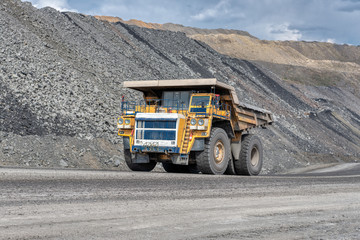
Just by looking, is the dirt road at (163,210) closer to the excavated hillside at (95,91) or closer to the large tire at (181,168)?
the large tire at (181,168)

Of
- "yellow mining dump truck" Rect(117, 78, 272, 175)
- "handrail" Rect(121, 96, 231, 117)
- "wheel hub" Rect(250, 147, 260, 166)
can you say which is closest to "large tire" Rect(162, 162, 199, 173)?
"yellow mining dump truck" Rect(117, 78, 272, 175)

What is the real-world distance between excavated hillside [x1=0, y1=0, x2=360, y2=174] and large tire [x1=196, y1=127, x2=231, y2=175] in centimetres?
460

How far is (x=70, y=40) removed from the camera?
27.5m

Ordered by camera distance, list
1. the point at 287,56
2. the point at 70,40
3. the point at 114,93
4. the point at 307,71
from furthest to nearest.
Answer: the point at 287,56, the point at 307,71, the point at 70,40, the point at 114,93

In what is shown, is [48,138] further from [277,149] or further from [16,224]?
[277,149]

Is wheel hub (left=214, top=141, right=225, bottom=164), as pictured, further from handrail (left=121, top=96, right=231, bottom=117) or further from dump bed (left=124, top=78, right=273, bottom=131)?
dump bed (left=124, top=78, right=273, bottom=131)

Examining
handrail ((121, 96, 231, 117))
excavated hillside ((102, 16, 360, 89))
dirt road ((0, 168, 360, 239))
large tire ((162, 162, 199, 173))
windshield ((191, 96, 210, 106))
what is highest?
excavated hillside ((102, 16, 360, 89))

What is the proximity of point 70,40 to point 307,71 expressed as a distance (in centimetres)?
5428

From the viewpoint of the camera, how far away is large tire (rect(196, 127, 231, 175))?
12.5m

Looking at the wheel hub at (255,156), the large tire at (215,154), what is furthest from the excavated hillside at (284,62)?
the large tire at (215,154)

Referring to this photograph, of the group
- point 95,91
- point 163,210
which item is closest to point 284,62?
point 95,91

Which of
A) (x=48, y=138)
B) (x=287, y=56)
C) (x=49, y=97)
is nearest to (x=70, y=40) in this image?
(x=49, y=97)

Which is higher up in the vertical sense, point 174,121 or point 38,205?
point 174,121

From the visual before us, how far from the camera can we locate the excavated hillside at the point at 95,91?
1619 centimetres
